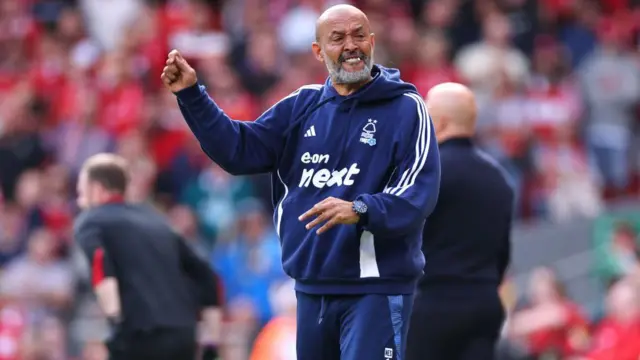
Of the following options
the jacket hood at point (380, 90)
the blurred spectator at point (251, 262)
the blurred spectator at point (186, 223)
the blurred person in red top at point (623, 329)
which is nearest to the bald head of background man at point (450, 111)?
the jacket hood at point (380, 90)

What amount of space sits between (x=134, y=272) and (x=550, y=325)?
5.13 m

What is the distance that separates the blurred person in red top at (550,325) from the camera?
12.9 m

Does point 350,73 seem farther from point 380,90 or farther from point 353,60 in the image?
point 380,90

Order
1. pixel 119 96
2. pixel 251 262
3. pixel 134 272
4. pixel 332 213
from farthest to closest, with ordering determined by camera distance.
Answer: pixel 119 96
pixel 251 262
pixel 134 272
pixel 332 213

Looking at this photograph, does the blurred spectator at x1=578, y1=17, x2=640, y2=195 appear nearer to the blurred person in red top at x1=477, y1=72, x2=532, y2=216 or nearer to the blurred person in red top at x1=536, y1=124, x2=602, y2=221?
the blurred person in red top at x1=536, y1=124, x2=602, y2=221

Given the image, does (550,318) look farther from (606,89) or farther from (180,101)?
(180,101)

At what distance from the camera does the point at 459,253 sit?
325 inches

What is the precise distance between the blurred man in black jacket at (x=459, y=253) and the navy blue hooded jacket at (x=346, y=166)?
4.63ft

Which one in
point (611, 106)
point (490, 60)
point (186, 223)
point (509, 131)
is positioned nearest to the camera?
point (186, 223)

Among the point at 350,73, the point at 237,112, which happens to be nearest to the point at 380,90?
the point at 350,73

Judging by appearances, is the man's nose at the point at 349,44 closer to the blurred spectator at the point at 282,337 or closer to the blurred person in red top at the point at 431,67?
the blurred spectator at the point at 282,337

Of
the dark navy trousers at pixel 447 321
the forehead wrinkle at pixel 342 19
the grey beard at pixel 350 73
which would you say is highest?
the forehead wrinkle at pixel 342 19

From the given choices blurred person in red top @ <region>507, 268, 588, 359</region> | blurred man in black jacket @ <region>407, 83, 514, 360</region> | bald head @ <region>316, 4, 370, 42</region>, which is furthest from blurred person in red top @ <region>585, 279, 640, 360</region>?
bald head @ <region>316, 4, 370, 42</region>

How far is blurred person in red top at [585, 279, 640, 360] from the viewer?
1173 centimetres
